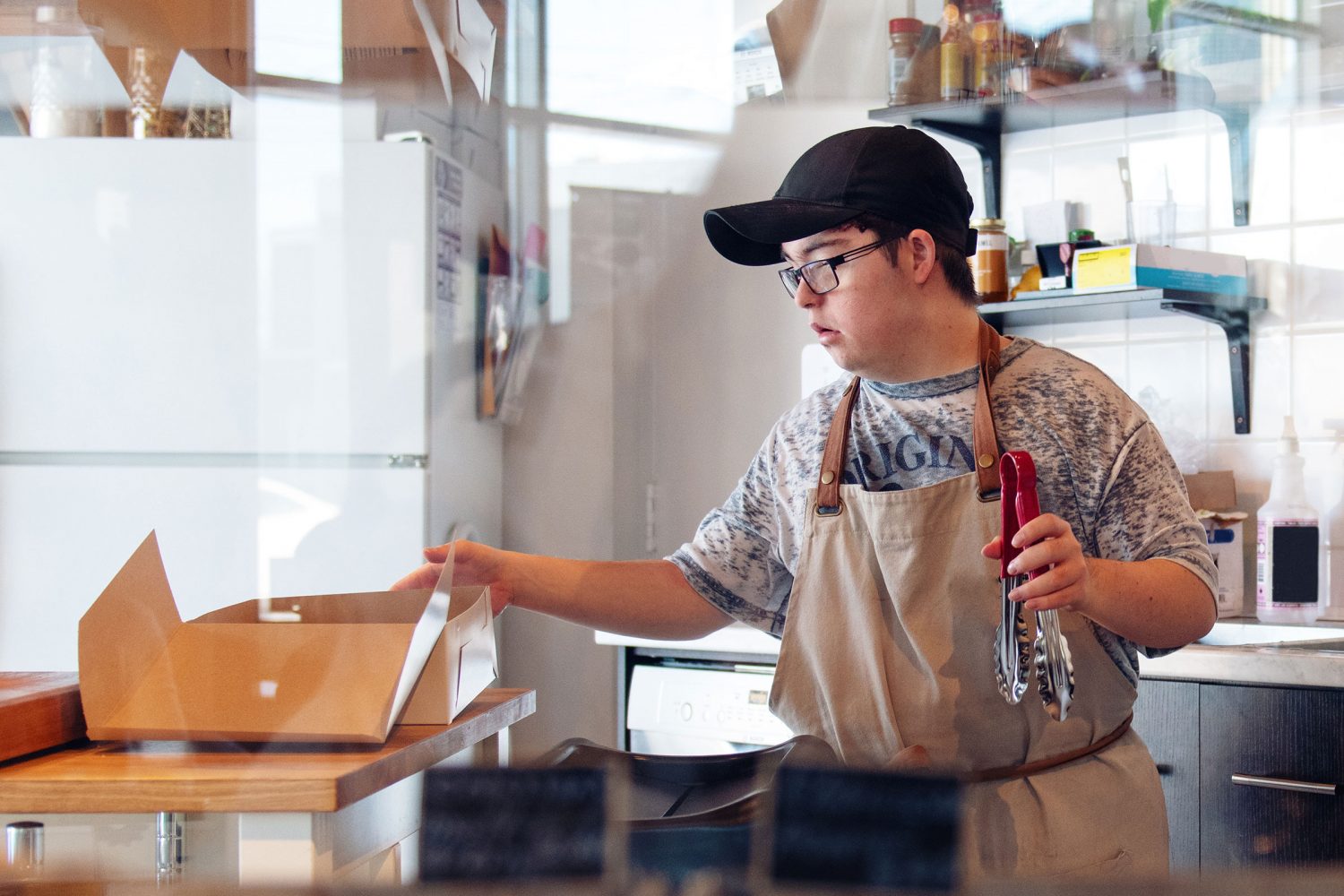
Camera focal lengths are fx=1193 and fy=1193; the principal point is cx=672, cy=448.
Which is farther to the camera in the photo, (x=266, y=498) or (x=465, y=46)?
(x=266, y=498)

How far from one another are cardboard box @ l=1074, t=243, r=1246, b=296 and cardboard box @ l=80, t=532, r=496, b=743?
1.38 m

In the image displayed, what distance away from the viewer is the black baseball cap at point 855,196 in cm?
53

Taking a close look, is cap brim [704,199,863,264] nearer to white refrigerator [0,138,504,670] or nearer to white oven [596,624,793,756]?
white refrigerator [0,138,504,670]

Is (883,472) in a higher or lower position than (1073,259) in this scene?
lower

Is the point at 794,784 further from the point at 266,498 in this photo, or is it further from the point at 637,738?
the point at 266,498

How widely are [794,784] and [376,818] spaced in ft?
0.70

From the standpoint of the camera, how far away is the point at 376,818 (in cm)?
44

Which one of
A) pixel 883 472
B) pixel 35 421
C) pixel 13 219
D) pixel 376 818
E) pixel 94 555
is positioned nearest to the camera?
pixel 376 818

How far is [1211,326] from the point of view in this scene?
5.99ft

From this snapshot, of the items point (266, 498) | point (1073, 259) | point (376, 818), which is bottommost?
point (376, 818)

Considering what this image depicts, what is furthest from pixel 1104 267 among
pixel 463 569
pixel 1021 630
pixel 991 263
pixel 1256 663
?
pixel 463 569

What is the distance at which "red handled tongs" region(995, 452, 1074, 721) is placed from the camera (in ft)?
1.98

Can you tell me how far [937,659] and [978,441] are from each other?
153 millimetres

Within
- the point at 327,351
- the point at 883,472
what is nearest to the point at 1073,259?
the point at 883,472
